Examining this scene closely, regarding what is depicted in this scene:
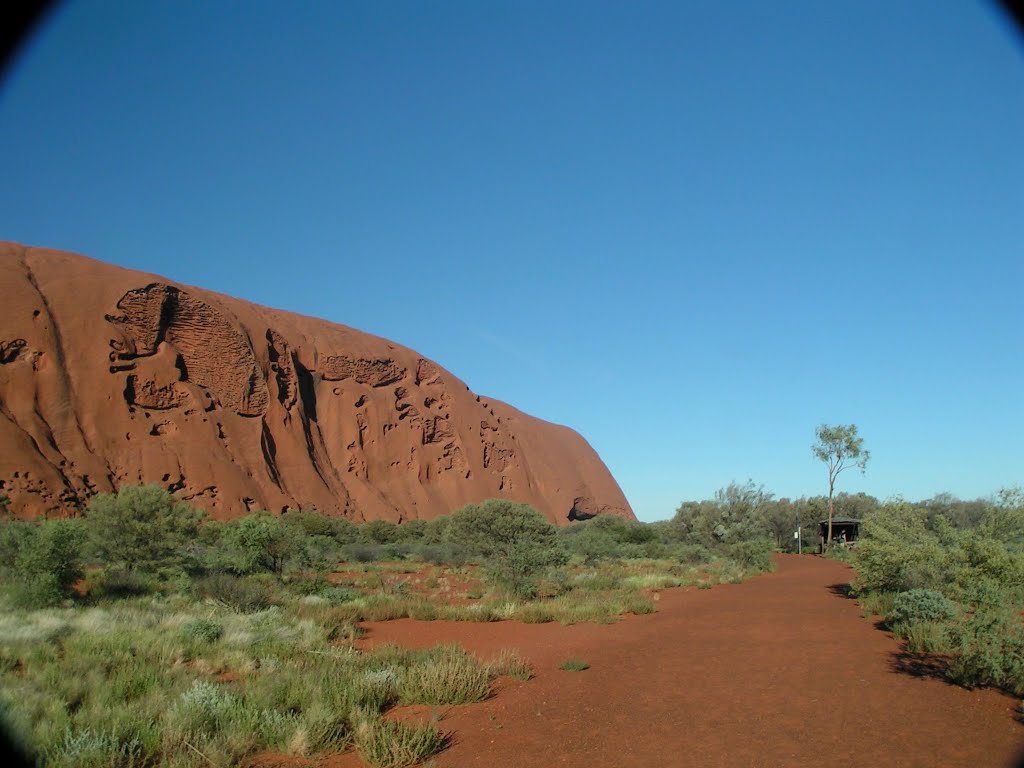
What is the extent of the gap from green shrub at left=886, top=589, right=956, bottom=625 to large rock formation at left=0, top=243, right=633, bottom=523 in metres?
35.5

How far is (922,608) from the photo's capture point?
12.4m

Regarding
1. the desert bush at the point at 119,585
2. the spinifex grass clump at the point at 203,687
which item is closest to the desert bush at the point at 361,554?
the desert bush at the point at 119,585

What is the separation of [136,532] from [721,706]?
624 inches

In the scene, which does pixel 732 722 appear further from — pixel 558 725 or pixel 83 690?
pixel 83 690

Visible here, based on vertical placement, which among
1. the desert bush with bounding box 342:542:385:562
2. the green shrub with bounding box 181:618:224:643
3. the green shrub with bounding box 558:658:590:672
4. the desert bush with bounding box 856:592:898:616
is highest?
the desert bush with bounding box 856:592:898:616

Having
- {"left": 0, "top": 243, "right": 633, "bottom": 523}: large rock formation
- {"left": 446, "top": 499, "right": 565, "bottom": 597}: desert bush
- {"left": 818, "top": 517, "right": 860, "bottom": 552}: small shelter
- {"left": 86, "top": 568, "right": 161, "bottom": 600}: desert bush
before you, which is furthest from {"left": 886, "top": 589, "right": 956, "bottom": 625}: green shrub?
{"left": 0, "top": 243, "right": 633, "bottom": 523}: large rock formation

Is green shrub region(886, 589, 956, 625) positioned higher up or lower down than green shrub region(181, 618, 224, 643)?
higher up

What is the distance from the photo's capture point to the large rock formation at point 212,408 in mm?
37562

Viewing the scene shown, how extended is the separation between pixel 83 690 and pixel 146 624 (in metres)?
4.01

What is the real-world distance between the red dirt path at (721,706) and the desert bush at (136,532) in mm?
7738

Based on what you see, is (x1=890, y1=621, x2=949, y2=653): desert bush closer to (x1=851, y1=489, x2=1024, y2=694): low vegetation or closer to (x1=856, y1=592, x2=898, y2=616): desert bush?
(x1=851, y1=489, x2=1024, y2=694): low vegetation

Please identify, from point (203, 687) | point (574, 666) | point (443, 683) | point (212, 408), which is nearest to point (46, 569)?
point (203, 687)

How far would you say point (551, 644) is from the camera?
12547mm

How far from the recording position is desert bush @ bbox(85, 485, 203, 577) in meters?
17.8
